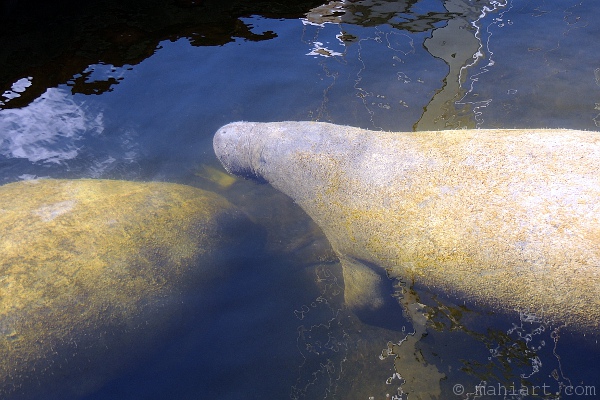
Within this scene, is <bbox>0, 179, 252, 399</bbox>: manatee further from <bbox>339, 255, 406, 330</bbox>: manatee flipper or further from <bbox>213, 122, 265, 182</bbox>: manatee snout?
<bbox>339, 255, 406, 330</bbox>: manatee flipper

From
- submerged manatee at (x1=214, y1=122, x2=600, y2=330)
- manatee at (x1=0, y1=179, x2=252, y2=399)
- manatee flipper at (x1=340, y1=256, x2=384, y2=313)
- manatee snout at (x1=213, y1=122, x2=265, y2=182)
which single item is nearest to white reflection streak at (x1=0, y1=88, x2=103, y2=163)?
manatee at (x1=0, y1=179, x2=252, y2=399)

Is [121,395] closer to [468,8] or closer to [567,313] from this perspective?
[567,313]

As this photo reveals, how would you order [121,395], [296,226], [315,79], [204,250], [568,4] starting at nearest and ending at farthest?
[121,395] → [204,250] → [296,226] → [315,79] → [568,4]

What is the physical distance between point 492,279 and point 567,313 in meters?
0.42

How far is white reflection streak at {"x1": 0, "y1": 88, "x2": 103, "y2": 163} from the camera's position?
4770 millimetres

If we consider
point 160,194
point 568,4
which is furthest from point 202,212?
point 568,4

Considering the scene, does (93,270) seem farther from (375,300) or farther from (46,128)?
(46,128)

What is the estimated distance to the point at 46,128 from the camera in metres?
5.01

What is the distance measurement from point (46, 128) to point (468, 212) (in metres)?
4.07

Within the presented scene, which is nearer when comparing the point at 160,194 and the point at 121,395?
the point at 121,395

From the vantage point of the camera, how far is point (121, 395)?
3.05m

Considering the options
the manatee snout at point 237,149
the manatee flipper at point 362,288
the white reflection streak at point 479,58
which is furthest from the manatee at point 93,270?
the white reflection streak at point 479,58

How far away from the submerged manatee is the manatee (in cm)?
96

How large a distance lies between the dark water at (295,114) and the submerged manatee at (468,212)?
21 centimetres
